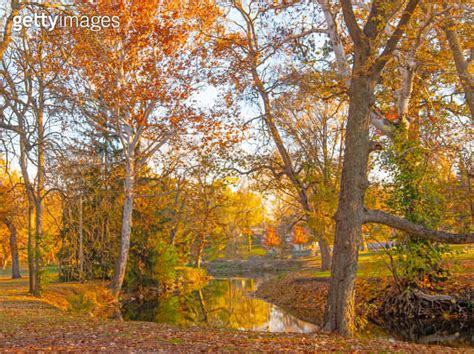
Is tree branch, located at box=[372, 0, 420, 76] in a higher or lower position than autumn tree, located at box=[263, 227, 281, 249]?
higher

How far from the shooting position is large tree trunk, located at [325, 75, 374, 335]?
9.80m

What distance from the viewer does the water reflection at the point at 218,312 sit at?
633 inches

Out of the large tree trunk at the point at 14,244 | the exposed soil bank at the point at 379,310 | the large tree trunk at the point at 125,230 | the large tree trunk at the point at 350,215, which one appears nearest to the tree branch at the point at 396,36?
the large tree trunk at the point at 350,215

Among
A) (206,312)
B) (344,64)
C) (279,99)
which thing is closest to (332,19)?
(344,64)

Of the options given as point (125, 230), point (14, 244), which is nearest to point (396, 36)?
point (125, 230)

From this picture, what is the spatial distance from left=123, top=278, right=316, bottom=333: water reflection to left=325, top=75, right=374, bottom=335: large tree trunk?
4.62 m

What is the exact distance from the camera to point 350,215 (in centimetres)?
988

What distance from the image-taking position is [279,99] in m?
20.1

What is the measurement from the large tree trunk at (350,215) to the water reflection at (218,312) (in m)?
4.62

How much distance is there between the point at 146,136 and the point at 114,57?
523cm

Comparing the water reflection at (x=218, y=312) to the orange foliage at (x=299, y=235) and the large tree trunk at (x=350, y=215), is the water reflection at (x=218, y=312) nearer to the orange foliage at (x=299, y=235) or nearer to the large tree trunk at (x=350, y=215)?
the large tree trunk at (x=350, y=215)

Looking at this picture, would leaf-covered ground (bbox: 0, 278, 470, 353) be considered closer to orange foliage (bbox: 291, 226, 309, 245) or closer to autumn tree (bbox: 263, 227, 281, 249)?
orange foliage (bbox: 291, 226, 309, 245)

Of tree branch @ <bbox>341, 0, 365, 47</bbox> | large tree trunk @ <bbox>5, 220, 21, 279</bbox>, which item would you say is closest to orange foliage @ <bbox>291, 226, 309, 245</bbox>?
large tree trunk @ <bbox>5, 220, 21, 279</bbox>

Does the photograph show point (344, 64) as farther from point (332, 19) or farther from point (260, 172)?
point (260, 172)
